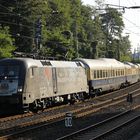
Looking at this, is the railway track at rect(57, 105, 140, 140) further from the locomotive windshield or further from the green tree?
the green tree

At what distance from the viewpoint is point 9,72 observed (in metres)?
25.1

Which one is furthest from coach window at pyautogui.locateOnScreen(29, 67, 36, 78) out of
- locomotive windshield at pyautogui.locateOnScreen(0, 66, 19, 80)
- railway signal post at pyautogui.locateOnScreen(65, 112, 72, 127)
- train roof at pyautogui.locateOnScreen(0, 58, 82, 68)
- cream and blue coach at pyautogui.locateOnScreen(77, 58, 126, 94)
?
cream and blue coach at pyautogui.locateOnScreen(77, 58, 126, 94)

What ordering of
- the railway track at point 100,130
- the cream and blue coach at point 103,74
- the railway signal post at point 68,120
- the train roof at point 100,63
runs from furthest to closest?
1. the train roof at point 100,63
2. the cream and blue coach at point 103,74
3. the railway signal post at point 68,120
4. the railway track at point 100,130

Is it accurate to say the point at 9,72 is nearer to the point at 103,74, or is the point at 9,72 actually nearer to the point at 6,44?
the point at 103,74

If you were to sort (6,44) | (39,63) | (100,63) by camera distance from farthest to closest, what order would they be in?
(6,44) → (100,63) → (39,63)

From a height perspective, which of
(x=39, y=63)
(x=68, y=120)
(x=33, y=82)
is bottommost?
(x=68, y=120)

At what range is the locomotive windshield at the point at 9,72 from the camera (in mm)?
24834

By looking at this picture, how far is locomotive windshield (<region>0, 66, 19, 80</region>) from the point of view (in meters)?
24.8

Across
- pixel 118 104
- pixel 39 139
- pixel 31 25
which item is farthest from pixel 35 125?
pixel 31 25

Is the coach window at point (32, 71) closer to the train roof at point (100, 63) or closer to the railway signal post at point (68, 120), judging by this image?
the railway signal post at point (68, 120)

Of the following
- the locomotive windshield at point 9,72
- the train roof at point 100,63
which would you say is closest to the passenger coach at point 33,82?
the locomotive windshield at point 9,72

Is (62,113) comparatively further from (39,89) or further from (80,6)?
(80,6)

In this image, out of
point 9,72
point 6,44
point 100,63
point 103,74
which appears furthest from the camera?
point 6,44

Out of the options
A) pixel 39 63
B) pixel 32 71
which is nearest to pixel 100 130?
pixel 32 71
